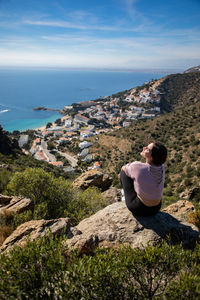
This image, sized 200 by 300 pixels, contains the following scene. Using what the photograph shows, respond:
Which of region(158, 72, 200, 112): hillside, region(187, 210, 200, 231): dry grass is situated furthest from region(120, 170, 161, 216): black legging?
region(158, 72, 200, 112): hillside

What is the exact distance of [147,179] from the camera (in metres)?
2.96

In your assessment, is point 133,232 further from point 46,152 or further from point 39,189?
point 46,152

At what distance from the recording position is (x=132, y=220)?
3.60m

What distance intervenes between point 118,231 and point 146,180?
1339 mm

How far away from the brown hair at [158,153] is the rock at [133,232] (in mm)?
1396

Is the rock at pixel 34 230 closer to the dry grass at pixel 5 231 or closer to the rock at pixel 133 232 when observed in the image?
the rock at pixel 133 232

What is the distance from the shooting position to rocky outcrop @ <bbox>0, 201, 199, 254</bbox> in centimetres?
326

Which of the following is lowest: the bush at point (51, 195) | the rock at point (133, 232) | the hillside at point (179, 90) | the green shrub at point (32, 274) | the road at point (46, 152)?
the road at point (46, 152)

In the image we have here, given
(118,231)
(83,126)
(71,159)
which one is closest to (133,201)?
(118,231)

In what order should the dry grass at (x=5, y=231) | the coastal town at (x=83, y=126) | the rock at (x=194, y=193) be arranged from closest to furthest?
1. the dry grass at (x=5, y=231)
2. the rock at (x=194, y=193)
3. the coastal town at (x=83, y=126)

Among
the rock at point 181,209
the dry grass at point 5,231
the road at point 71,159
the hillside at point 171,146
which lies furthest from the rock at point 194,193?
the road at point 71,159

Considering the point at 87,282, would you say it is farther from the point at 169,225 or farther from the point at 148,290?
the point at 169,225

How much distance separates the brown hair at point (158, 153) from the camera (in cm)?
279

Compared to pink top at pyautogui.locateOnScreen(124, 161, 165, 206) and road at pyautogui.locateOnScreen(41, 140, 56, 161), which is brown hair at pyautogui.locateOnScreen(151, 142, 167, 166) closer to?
pink top at pyautogui.locateOnScreen(124, 161, 165, 206)
